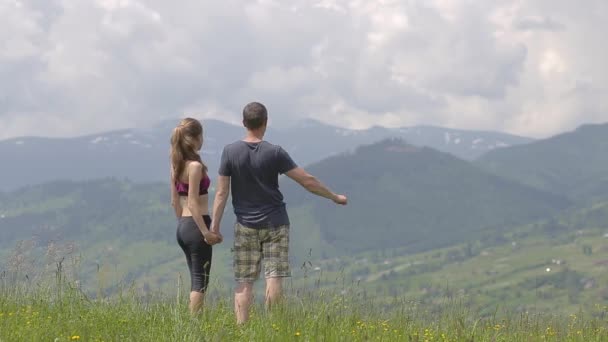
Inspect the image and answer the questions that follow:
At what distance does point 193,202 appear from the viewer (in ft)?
28.1

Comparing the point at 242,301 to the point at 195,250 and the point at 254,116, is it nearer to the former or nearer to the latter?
the point at 195,250

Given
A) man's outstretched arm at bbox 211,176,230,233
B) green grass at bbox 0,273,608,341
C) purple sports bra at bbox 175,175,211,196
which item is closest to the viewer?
green grass at bbox 0,273,608,341

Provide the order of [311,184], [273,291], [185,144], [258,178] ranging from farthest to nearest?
[185,144], [258,178], [311,184], [273,291]

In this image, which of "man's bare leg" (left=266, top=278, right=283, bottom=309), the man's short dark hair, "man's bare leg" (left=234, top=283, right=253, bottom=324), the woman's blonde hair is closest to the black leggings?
"man's bare leg" (left=234, top=283, right=253, bottom=324)

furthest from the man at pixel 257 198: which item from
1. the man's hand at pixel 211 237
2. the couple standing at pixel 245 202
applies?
the man's hand at pixel 211 237

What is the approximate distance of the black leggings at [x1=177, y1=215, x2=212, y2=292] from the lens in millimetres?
8539

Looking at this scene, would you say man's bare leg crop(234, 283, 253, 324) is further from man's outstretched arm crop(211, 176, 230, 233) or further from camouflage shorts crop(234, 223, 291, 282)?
man's outstretched arm crop(211, 176, 230, 233)

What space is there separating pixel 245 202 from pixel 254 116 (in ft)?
3.11

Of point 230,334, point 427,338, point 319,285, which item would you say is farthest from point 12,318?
point 427,338

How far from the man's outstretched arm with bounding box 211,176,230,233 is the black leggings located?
0.14 m

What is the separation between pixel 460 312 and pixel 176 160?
347cm

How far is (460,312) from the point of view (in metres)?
7.67

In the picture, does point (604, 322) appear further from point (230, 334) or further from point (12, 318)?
point (12, 318)

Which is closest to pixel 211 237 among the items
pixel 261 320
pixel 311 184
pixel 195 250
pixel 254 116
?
pixel 195 250
